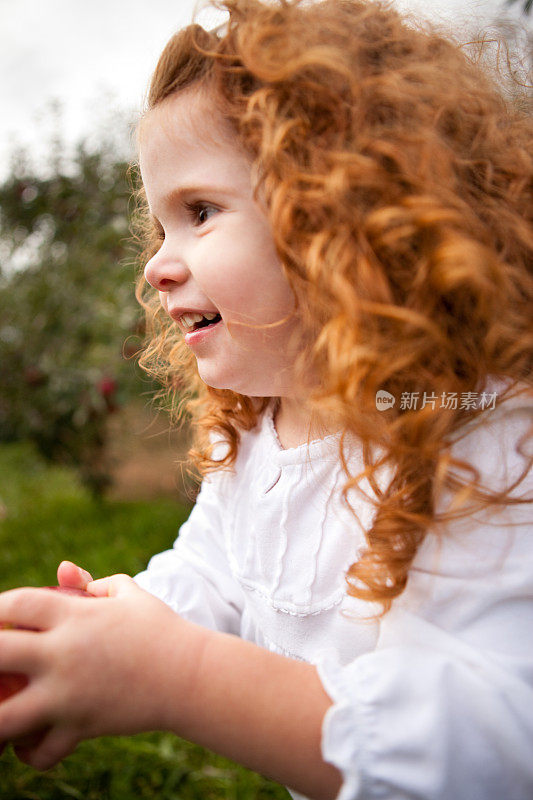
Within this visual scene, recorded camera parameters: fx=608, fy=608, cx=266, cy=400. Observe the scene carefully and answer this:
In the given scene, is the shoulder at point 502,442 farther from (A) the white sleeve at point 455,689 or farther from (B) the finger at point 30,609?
(B) the finger at point 30,609

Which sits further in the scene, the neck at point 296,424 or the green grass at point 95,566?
the green grass at point 95,566

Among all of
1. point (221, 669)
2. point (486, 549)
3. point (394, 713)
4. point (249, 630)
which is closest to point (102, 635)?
point (221, 669)

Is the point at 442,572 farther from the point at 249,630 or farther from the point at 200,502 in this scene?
the point at 200,502

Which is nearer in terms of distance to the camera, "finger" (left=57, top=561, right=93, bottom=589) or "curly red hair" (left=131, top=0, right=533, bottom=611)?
"curly red hair" (left=131, top=0, right=533, bottom=611)

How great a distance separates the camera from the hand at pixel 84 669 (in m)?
0.74

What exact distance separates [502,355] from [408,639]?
16.7 inches

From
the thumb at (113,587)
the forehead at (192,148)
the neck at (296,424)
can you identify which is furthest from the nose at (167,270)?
the thumb at (113,587)

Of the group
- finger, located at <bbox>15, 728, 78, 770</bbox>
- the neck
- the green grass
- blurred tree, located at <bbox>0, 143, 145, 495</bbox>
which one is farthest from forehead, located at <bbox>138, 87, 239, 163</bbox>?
blurred tree, located at <bbox>0, 143, 145, 495</bbox>

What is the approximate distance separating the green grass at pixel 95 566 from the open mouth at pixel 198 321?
4.13 feet

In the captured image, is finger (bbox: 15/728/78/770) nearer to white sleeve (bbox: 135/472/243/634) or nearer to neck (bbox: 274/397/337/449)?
white sleeve (bbox: 135/472/243/634)

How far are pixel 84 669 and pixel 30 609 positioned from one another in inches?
4.1

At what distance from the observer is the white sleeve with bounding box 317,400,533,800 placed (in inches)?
28.5

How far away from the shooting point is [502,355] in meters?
0.89

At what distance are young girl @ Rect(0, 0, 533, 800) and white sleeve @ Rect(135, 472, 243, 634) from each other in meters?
0.23
